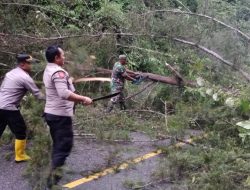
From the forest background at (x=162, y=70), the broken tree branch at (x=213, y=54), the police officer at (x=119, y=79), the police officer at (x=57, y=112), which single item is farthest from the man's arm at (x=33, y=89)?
the broken tree branch at (x=213, y=54)

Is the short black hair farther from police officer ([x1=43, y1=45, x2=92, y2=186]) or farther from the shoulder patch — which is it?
the shoulder patch

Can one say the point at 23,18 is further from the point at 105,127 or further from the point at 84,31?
the point at 105,127

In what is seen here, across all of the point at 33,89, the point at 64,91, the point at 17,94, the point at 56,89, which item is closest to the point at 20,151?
the point at 17,94

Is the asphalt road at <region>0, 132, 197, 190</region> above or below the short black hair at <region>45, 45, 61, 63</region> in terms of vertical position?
below

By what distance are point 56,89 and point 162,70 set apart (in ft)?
21.2

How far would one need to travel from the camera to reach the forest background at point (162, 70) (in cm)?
529

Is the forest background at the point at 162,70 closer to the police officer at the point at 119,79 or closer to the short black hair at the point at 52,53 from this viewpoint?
the police officer at the point at 119,79

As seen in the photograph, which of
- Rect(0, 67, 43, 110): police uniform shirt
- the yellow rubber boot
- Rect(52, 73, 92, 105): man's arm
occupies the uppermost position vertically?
Rect(52, 73, 92, 105): man's arm

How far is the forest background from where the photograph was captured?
5293 mm

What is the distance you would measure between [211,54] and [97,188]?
4730 mm

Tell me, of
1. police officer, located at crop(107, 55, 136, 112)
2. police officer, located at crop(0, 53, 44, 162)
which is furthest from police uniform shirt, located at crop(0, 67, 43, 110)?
police officer, located at crop(107, 55, 136, 112)

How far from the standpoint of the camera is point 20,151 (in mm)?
5859

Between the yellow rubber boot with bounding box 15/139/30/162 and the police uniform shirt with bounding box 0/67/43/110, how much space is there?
17.9 inches

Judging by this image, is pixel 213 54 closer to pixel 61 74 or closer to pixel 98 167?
pixel 98 167
